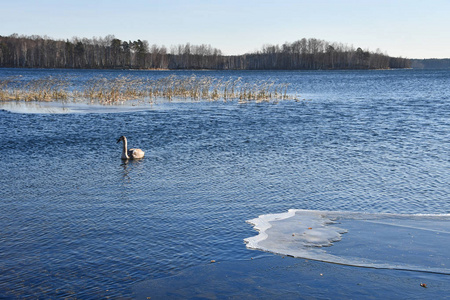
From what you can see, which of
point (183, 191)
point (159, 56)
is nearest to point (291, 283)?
point (183, 191)

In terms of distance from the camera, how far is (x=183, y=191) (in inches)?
472

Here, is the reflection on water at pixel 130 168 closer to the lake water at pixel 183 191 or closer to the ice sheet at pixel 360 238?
the lake water at pixel 183 191

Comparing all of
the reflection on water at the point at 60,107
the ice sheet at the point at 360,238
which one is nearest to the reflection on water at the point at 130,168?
the ice sheet at the point at 360,238

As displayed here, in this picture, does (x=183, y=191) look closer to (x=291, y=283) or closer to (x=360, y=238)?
(x=360, y=238)

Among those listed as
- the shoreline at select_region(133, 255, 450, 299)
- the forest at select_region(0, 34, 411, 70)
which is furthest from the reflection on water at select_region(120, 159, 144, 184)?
the forest at select_region(0, 34, 411, 70)

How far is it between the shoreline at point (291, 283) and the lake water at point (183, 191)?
33 cm

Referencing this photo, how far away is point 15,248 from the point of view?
8.11 m

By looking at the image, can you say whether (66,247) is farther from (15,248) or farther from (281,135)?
(281,135)

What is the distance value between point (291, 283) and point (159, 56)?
157 meters

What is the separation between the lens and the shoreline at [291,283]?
639 cm

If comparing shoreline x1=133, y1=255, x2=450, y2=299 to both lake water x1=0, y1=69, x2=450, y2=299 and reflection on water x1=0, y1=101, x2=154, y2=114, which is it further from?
reflection on water x1=0, y1=101, x2=154, y2=114

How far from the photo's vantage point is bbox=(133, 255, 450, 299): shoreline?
639 centimetres

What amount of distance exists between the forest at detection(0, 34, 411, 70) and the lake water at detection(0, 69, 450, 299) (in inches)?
4776

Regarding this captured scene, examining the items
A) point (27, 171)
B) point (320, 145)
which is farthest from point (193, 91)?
point (27, 171)
